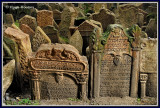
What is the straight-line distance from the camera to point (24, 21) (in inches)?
405

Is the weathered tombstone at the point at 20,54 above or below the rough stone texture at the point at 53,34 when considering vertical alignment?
below

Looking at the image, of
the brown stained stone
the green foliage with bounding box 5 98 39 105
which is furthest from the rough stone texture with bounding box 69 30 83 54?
the green foliage with bounding box 5 98 39 105

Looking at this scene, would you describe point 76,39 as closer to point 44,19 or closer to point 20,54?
point 20,54

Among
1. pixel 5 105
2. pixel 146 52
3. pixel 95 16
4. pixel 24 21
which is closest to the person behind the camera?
pixel 5 105

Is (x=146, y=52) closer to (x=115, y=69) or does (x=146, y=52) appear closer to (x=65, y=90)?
(x=115, y=69)

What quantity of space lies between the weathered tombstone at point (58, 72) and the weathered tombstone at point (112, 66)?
379mm

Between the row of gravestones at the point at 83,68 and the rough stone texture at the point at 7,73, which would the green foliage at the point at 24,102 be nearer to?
the row of gravestones at the point at 83,68

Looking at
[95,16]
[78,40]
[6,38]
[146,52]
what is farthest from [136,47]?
[95,16]

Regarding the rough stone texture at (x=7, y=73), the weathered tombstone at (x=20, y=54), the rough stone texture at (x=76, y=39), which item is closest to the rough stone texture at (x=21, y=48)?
the weathered tombstone at (x=20, y=54)

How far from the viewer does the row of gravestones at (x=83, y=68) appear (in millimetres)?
5148

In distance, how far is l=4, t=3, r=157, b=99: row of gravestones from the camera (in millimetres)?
5148

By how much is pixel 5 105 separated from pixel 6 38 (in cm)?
199

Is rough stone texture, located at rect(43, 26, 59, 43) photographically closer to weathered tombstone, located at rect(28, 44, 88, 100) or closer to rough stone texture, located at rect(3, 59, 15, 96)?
weathered tombstone, located at rect(28, 44, 88, 100)

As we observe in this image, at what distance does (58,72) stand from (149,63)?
8.93 ft
